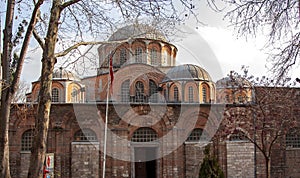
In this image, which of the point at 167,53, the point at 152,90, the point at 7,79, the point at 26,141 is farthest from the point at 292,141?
the point at 7,79

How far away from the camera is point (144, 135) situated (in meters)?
22.2

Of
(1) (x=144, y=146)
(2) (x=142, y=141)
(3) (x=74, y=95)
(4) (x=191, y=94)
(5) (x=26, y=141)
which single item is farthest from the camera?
(3) (x=74, y=95)

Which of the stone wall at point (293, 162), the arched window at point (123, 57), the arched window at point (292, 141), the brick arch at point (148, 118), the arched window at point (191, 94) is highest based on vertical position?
the arched window at point (123, 57)

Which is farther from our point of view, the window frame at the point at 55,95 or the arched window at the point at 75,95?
the arched window at the point at 75,95

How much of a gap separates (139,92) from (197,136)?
6.51 meters

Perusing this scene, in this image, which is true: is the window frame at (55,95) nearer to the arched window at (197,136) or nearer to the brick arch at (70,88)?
the brick arch at (70,88)

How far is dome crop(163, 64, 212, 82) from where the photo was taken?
1062 inches

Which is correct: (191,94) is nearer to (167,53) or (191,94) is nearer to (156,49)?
(156,49)

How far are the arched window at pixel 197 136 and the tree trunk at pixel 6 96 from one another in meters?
15.0

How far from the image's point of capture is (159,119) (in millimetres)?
22031

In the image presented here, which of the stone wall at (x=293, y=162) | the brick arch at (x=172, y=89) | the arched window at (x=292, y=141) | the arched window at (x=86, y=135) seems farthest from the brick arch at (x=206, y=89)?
the arched window at (x=86, y=135)

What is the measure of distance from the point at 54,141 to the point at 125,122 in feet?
12.4

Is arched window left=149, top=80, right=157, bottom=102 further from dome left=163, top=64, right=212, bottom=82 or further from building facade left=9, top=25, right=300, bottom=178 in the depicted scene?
building facade left=9, top=25, right=300, bottom=178

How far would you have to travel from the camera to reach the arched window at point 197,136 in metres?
22.3
